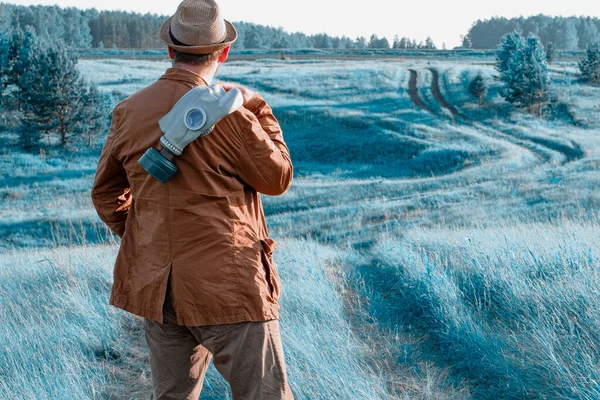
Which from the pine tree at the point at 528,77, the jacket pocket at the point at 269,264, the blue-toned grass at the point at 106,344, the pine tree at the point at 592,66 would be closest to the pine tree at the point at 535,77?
the pine tree at the point at 528,77

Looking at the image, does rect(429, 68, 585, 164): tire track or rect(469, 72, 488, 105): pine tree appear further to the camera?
rect(469, 72, 488, 105): pine tree

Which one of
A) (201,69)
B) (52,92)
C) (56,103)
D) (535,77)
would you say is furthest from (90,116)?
(201,69)

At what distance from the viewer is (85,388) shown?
3258mm

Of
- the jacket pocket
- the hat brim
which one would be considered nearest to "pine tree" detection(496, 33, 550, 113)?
the hat brim

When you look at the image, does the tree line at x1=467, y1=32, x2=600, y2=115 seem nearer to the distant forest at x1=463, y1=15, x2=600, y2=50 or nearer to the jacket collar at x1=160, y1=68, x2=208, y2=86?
the jacket collar at x1=160, y1=68, x2=208, y2=86

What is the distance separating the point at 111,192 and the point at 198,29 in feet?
2.81

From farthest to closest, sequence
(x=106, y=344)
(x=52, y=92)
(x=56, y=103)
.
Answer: (x=56, y=103)
(x=52, y=92)
(x=106, y=344)

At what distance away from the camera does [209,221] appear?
2.20 meters

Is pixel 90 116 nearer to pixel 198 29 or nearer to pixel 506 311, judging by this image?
pixel 506 311

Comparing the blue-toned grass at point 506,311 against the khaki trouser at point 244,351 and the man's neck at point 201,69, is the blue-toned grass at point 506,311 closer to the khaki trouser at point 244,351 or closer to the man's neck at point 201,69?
the khaki trouser at point 244,351

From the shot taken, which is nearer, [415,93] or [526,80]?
[526,80]

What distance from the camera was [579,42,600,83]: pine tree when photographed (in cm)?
4666

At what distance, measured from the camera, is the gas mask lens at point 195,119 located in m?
2.09

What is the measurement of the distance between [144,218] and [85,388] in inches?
58.6
